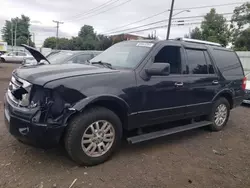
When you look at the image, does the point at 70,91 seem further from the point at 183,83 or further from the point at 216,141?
the point at 216,141

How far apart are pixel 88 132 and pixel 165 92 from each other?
57.7 inches

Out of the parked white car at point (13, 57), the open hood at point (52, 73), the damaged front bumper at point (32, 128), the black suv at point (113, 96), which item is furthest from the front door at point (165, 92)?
the parked white car at point (13, 57)

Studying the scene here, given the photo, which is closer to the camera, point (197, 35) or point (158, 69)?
point (158, 69)

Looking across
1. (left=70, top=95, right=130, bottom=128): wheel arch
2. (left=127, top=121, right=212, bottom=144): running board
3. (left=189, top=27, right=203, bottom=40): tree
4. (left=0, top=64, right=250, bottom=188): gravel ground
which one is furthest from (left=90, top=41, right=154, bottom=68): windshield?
(left=189, top=27, right=203, bottom=40): tree

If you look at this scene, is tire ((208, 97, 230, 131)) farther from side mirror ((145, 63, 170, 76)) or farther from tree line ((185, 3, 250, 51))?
tree line ((185, 3, 250, 51))

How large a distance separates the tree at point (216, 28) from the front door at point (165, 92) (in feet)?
97.9

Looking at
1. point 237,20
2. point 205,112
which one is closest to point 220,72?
point 205,112

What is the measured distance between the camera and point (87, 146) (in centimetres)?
336

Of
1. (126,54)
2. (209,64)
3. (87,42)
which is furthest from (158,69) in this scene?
(87,42)

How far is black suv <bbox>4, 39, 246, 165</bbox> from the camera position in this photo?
304 cm

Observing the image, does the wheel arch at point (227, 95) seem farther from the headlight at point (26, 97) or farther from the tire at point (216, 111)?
the headlight at point (26, 97)

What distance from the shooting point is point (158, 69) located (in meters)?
3.70

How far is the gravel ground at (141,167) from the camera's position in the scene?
3.06m

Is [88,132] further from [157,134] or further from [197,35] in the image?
[197,35]
